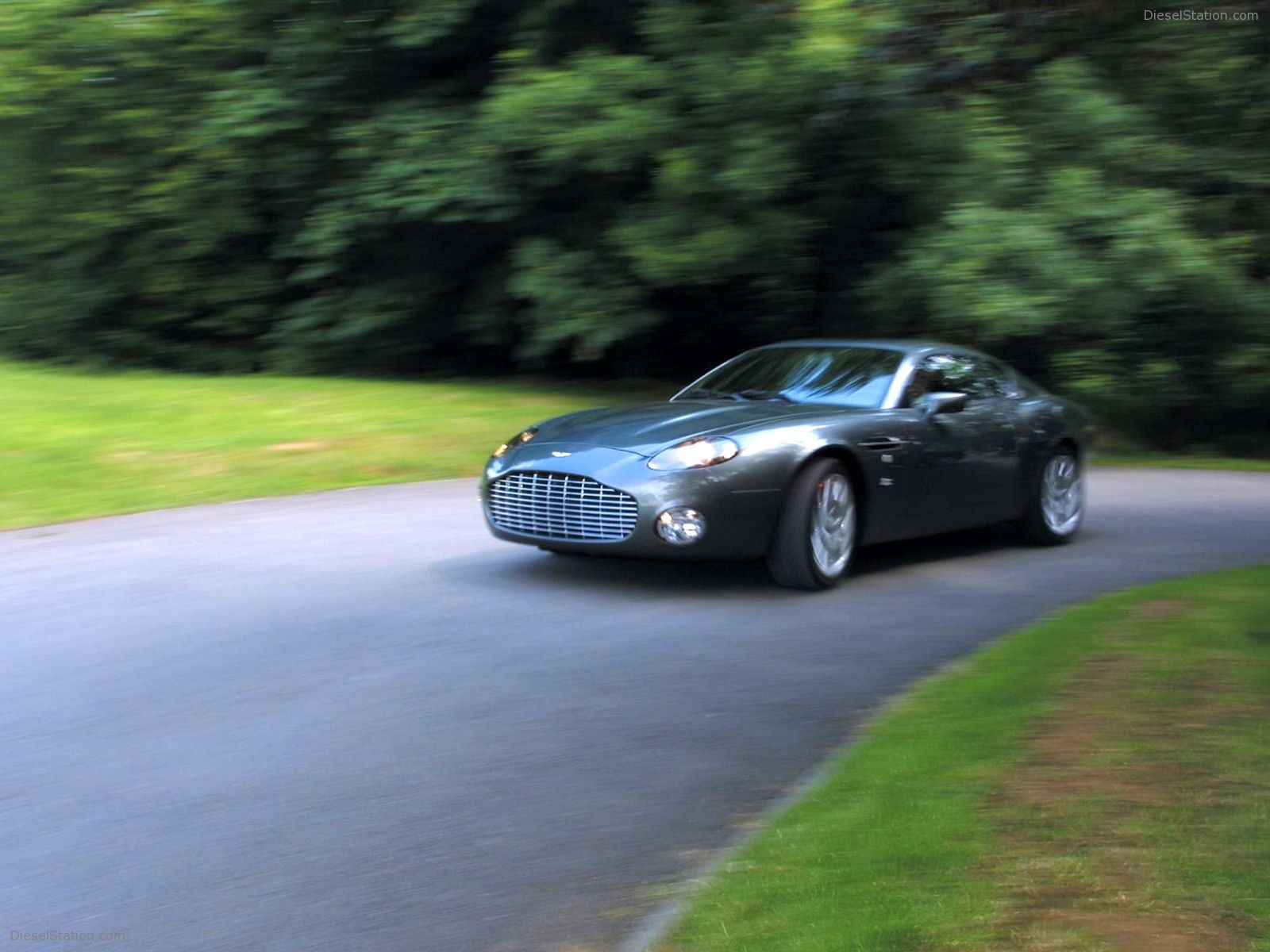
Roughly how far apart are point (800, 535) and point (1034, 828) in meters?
3.83

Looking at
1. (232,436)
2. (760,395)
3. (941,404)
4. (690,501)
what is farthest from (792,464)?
(232,436)

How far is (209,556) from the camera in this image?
9086 millimetres

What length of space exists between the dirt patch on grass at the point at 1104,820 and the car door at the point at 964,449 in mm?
3050

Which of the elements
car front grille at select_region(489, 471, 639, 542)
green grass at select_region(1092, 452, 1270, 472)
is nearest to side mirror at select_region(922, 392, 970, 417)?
car front grille at select_region(489, 471, 639, 542)

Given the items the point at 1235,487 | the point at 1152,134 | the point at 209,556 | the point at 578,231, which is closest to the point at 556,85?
the point at 578,231

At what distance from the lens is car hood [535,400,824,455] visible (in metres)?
7.82

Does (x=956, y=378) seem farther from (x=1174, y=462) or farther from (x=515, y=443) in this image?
(x=1174, y=462)

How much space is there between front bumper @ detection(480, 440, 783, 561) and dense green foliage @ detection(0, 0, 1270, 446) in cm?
740

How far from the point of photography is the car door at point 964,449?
8758 millimetres

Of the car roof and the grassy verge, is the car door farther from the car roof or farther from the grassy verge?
the grassy verge

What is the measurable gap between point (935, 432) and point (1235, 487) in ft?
21.8

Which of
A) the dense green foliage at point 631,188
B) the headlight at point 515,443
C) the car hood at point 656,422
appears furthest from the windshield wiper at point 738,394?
the dense green foliage at point 631,188

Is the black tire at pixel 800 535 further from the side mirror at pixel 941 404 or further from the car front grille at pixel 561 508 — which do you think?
the side mirror at pixel 941 404

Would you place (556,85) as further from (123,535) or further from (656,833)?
(656,833)
